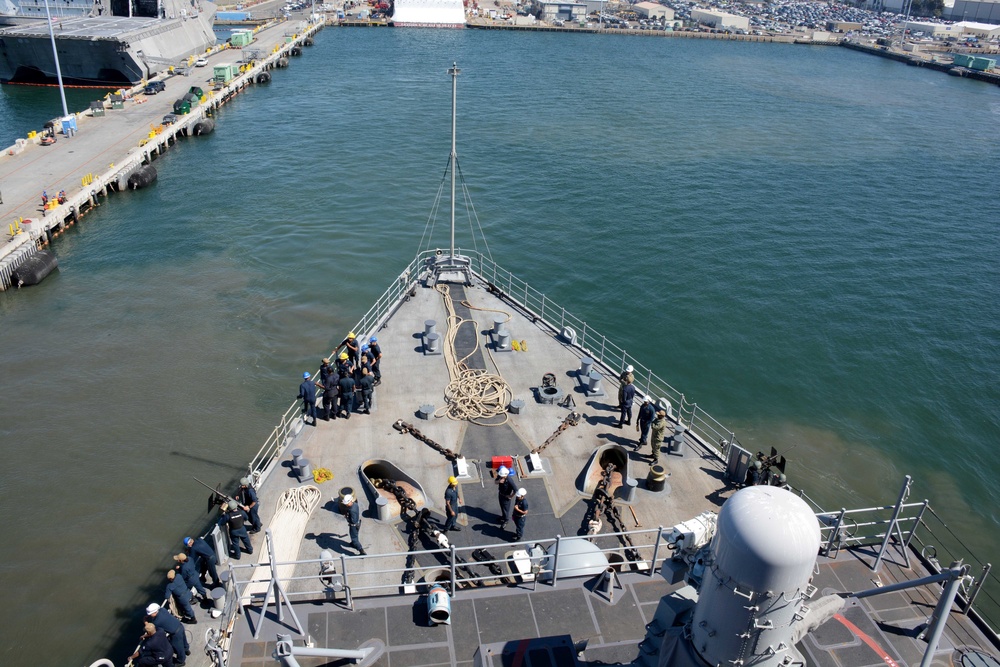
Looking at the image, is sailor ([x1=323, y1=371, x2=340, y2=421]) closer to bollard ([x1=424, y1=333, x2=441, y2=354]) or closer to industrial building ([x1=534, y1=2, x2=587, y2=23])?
bollard ([x1=424, y1=333, x2=441, y2=354])

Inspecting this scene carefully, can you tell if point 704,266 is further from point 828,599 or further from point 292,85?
point 292,85

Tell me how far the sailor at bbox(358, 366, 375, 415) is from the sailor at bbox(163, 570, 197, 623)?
692cm

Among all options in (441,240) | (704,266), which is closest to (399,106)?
(441,240)

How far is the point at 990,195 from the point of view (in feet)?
180

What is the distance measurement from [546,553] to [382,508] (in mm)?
3925

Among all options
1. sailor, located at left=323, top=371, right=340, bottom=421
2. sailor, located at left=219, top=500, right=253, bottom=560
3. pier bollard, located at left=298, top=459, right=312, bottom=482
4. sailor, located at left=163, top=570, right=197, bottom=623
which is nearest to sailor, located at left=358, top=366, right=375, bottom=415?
sailor, located at left=323, top=371, right=340, bottom=421

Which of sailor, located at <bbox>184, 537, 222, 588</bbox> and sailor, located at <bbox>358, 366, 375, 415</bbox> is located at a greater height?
sailor, located at <bbox>358, 366, 375, 415</bbox>

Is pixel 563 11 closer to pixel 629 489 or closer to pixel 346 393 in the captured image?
pixel 346 393

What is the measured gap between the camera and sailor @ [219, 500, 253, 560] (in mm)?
14109

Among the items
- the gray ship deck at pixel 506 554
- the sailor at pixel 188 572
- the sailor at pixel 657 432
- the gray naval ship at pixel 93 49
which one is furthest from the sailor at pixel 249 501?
the gray naval ship at pixel 93 49

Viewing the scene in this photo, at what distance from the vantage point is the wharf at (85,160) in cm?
3922

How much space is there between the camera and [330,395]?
18375 mm

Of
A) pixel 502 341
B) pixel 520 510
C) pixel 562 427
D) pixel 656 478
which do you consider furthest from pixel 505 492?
A: pixel 502 341

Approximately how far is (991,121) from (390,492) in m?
96.4
